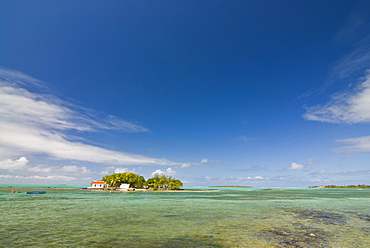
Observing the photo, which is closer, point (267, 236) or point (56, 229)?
point (267, 236)

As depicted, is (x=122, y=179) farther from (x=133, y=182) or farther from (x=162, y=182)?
(x=162, y=182)

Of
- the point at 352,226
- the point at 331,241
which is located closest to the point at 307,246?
the point at 331,241

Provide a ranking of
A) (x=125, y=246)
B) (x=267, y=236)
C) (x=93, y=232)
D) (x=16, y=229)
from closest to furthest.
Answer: (x=125, y=246)
(x=267, y=236)
(x=93, y=232)
(x=16, y=229)

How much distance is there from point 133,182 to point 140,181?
4.94 meters

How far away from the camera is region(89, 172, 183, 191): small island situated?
5217 inches

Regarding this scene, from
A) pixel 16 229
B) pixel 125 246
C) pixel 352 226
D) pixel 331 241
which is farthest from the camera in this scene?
pixel 352 226

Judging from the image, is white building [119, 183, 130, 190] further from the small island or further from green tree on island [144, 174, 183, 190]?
green tree on island [144, 174, 183, 190]

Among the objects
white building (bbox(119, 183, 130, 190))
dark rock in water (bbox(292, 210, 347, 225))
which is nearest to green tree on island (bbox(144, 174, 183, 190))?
white building (bbox(119, 183, 130, 190))

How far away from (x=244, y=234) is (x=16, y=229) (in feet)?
67.4

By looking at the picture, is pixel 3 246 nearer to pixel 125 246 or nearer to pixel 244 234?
pixel 125 246

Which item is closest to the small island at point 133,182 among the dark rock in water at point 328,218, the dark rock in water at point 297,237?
the dark rock in water at point 328,218

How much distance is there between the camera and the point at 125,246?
13.7 metres

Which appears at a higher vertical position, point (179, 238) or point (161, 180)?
point (161, 180)

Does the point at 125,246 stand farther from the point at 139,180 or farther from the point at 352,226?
the point at 139,180
